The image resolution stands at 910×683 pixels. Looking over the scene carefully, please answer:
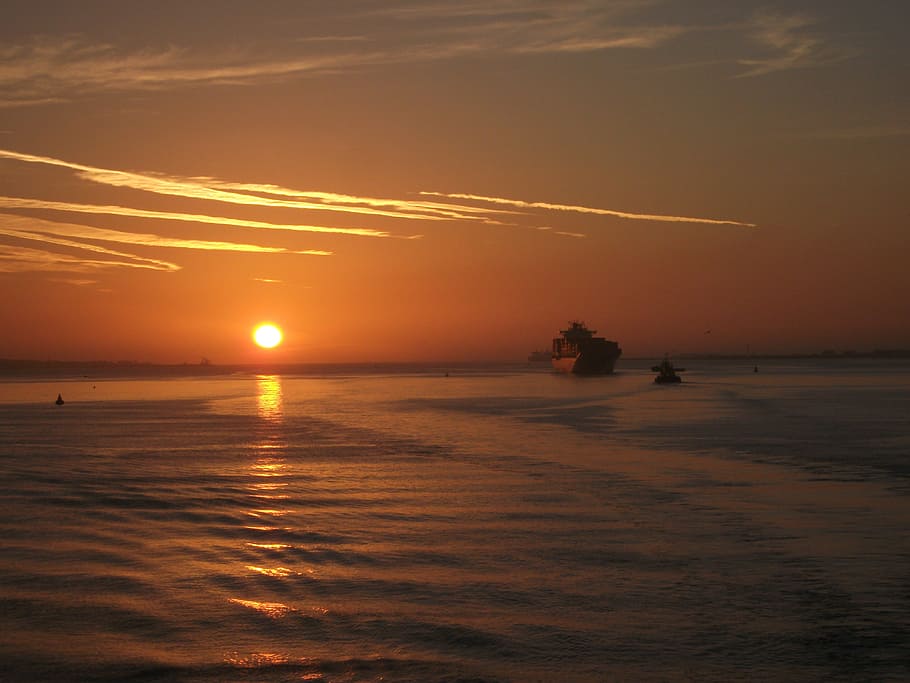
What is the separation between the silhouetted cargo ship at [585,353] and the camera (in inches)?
6663

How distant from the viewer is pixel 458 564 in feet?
52.5

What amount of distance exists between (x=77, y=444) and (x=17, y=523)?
20.7 meters

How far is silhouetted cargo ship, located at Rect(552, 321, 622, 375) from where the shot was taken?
169 metres

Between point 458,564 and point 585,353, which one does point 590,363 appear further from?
point 458,564

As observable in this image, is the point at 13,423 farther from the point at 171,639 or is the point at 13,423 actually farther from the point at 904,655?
the point at 904,655

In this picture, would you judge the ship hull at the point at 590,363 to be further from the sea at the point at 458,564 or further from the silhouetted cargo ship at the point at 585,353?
the sea at the point at 458,564

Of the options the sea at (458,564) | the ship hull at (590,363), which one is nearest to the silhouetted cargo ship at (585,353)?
the ship hull at (590,363)

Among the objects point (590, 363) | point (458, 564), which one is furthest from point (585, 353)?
point (458, 564)

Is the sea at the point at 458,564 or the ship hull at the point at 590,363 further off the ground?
the ship hull at the point at 590,363

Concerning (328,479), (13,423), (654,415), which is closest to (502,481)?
(328,479)

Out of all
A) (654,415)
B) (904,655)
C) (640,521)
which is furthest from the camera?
(654,415)

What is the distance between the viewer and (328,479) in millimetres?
28406

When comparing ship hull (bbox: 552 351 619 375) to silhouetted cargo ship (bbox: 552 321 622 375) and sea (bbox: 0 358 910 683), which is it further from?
sea (bbox: 0 358 910 683)

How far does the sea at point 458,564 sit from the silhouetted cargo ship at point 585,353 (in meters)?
133
